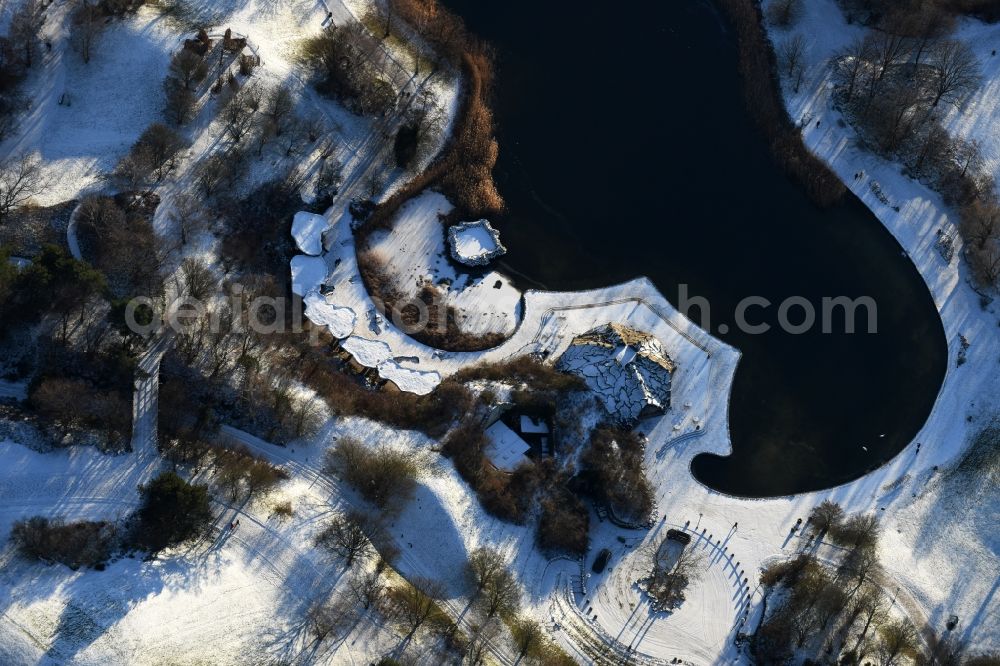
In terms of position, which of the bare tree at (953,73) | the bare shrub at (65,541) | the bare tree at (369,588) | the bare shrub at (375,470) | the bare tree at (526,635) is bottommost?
the bare shrub at (65,541)

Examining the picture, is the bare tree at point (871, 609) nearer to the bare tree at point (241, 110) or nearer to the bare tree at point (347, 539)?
the bare tree at point (347, 539)

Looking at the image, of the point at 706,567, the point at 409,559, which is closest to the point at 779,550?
the point at 706,567

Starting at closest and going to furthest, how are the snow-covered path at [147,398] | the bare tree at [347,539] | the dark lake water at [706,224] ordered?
the bare tree at [347,539], the snow-covered path at [147,398], the dark lake water at [706,224]

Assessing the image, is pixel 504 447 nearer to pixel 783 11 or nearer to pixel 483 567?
pixel 483 567

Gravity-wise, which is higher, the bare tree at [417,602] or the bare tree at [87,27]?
the bare tree at [87,27]

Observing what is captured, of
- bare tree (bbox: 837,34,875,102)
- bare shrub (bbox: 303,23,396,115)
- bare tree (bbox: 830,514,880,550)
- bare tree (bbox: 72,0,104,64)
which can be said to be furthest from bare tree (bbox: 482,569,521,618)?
bare tree (bbox: 837,34,875,102)

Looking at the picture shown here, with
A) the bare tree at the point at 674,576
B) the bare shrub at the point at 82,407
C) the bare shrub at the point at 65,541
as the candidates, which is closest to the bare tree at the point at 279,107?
the bare shrub at the point at 82,407

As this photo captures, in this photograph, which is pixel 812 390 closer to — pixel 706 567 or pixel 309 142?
pixel 706 567
